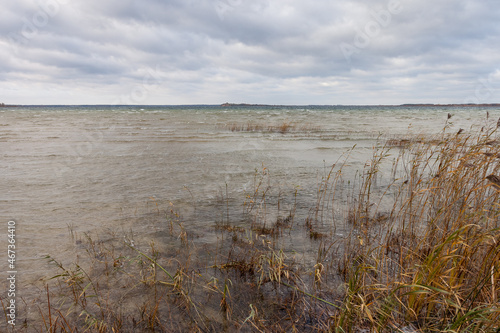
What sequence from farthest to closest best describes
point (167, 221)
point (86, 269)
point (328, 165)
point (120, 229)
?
point (328, 165), point (167, 221), point (120, 229), point (86, 269)

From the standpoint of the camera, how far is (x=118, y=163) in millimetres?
9930

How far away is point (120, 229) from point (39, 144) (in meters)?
13.1

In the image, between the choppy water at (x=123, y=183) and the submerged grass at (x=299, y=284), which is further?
the choppy water at (x=123, y=183)

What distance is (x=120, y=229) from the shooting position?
469cm

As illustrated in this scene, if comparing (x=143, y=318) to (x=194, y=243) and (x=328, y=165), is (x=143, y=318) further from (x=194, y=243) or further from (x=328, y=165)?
(x=328, y=165)

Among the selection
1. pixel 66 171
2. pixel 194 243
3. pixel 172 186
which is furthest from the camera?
pixel 66 171

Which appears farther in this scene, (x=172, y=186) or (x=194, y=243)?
(x=172, y=186)

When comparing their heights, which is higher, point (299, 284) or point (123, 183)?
point (123, 183)

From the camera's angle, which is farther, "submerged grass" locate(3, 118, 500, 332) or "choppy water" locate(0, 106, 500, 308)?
"choppy water" locate(0, 106, 500, 308)

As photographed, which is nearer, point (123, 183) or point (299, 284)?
point (299, 284)

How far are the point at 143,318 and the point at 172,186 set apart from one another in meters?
4.81

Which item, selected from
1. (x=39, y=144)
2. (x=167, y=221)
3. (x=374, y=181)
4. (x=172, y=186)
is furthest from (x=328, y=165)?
(x=39, y=144)

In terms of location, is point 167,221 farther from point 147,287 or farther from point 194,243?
point 147,287

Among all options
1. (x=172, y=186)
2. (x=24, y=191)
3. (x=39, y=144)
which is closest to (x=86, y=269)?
(x=172, y=186)
